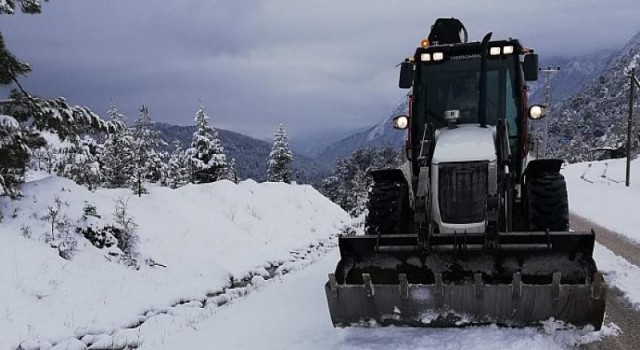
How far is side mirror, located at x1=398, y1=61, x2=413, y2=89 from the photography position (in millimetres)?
7492

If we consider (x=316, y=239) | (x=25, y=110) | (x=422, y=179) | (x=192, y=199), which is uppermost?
(x=25, y=110)

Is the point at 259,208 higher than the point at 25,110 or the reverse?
the reverse

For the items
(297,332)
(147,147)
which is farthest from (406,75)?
(147,147)

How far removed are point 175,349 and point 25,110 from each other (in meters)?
6.39

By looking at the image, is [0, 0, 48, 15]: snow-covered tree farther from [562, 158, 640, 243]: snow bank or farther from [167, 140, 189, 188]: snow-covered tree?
[167, 140, 189, 188]: snow-covered tree

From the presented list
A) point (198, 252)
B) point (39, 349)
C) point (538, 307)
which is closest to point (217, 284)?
point (198, 252)

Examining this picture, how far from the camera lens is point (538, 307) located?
5.32 metres

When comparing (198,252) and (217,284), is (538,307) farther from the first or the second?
(198,252)

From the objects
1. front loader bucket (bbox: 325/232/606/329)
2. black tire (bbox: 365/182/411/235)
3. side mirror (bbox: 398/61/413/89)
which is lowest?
front loader bucket (bbox: 325/232/606/329)

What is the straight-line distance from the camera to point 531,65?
7129 mm

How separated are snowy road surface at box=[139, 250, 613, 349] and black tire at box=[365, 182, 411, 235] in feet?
4.26

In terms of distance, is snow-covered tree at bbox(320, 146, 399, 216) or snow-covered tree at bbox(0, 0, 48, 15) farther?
snow-covered tree at bbox(320, 146, 399, 216)

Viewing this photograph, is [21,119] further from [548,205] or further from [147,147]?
[147,147]

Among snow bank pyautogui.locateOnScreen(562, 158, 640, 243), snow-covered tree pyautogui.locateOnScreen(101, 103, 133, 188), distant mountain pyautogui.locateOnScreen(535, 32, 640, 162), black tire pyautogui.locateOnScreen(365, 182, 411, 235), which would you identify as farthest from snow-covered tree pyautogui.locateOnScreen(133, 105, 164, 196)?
distant mountain pyautogui.locateOnScreen(535, 32, 640, 162)
